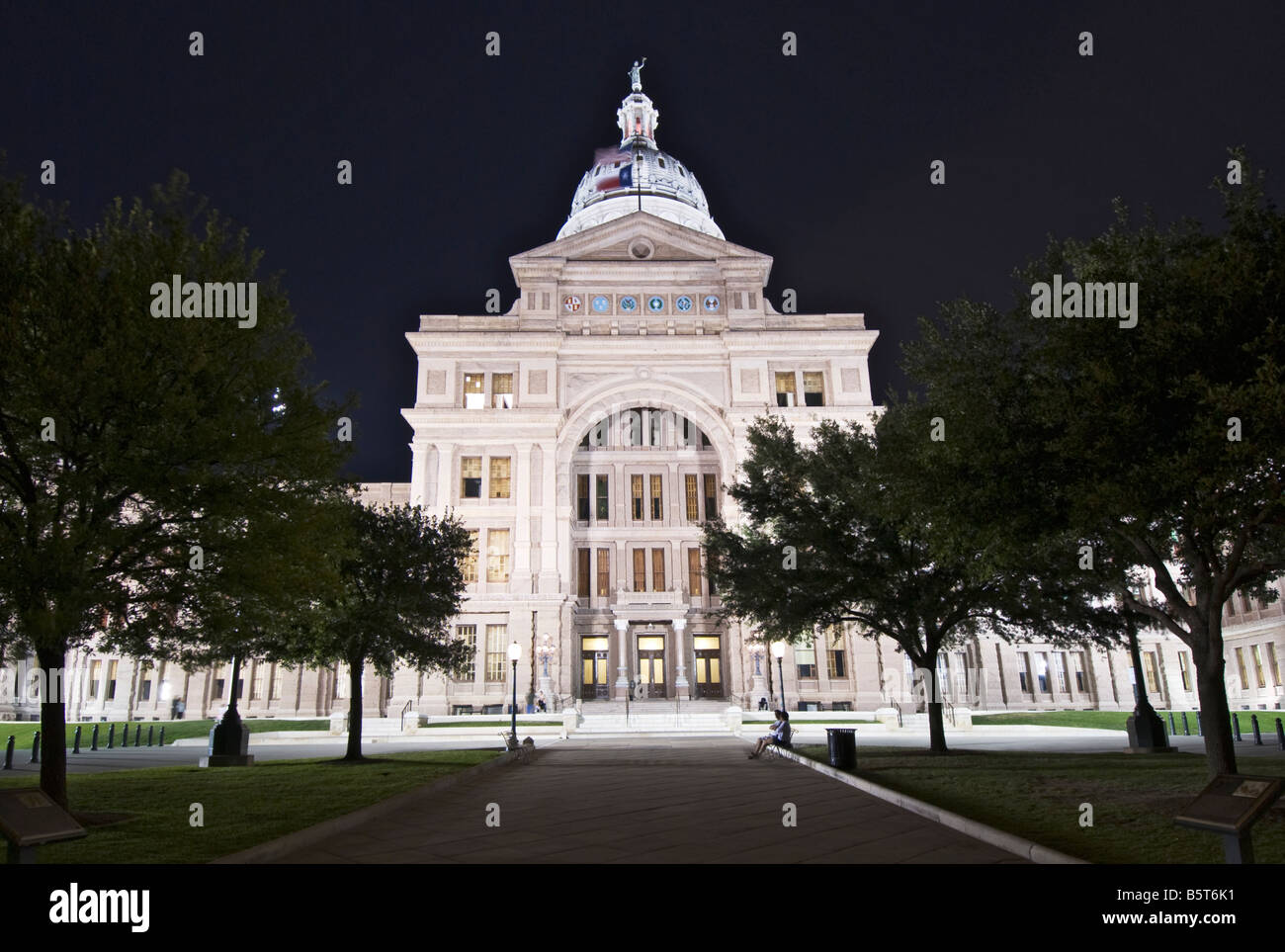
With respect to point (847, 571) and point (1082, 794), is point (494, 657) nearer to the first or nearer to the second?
point (847, 571)

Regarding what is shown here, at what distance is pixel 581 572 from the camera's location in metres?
58.5

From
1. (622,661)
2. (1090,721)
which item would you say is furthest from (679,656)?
(1090,721)

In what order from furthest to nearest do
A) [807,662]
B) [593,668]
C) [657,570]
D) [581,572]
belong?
[581,572]
[657,570]
[593,668]
[807,662]

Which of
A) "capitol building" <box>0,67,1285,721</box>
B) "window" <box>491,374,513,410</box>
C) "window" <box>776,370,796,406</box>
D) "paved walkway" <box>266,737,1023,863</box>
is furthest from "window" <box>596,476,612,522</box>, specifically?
"paved walkway" <box>266,737,1023,863</box>

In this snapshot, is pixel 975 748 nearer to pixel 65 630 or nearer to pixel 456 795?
pixel 456 795

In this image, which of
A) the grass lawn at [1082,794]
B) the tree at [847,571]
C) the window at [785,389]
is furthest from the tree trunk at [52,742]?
the window at [785,389]

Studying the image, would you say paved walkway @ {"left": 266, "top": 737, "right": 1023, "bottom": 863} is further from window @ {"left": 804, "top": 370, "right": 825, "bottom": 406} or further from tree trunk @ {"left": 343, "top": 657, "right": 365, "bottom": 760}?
window @ {"left": 804, "top": 370, "right": 825, "bottom": 406}

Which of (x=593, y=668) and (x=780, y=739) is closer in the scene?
Answer: (x=780, y=739)

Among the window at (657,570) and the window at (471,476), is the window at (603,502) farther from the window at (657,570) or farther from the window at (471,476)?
the window at (471,476)

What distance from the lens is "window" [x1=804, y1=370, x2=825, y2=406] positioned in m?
59.4

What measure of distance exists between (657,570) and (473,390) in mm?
17897
